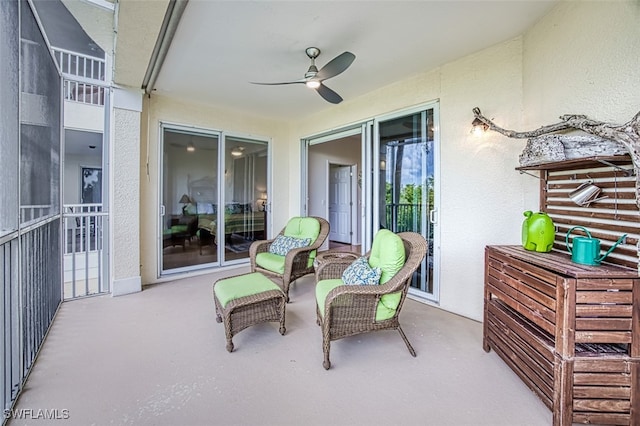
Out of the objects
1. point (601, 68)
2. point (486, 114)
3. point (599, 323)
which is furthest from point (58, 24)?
point (599, 323)

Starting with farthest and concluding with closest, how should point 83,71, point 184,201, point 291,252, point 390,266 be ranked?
point 83,71 → point 184,201 → point 291,252 → point 390,266

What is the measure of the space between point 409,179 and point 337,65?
1732mm

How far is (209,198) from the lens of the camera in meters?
4.61

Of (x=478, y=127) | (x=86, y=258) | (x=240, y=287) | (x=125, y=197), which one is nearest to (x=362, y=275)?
(x=240, y=287)

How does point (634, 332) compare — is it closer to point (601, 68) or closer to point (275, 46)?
point (601, 68)

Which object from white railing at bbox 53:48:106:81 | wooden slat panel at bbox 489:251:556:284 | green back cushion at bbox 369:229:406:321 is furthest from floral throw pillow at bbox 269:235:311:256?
white railing at bbox 53:48:106:81

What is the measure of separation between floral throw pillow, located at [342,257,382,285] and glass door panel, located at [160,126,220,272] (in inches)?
119

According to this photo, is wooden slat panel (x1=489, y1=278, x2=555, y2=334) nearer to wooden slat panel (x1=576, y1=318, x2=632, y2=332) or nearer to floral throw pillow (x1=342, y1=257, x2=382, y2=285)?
wooden slat panel (x1=576, y1=318, x2=632, y2=332)

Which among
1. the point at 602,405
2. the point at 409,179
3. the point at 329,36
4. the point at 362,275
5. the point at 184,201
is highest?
the point at 329,36

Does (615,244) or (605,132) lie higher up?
(605,132)

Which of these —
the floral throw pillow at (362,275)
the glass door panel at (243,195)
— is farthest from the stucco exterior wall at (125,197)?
the floral throw pillow at (362,275)

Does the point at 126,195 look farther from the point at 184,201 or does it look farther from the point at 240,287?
the point at 240,287

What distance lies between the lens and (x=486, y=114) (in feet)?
9.00

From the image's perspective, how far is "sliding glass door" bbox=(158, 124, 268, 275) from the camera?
4.28 metres
